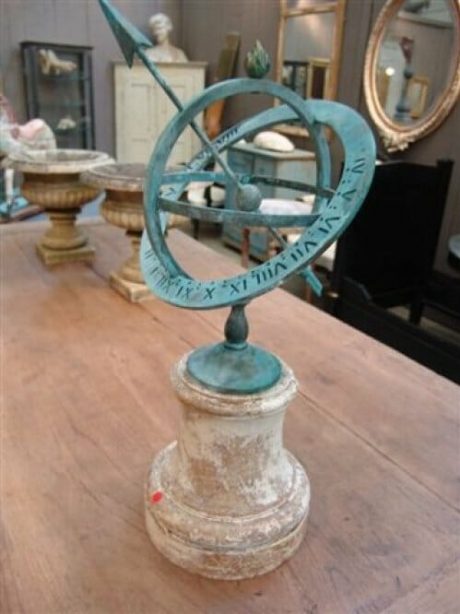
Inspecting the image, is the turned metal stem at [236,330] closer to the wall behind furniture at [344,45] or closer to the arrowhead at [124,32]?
the arrowhead at [124,32]

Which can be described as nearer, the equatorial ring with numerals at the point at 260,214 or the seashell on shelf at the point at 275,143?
the equatorial ring with numerals at the point at 260,214

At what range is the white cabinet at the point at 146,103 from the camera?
13.8 ft

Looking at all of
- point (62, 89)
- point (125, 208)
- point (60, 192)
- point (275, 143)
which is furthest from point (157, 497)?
point (62, 89)

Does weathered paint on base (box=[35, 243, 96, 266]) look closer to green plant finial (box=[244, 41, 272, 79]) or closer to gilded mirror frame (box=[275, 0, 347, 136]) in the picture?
green plant finial (box=[244, 41, 272, 79])

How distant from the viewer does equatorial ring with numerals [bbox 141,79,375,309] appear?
49 cm

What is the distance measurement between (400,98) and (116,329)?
2.18 meters

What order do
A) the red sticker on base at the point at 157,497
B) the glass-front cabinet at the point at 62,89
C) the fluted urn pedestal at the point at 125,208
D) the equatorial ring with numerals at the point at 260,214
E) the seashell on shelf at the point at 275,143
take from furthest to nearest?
the glass-front cabinet at the point at 62,89 < the seashell on shelf at the point at 275,143 < the fluted urn pedestal at the point at 125,208 < the red sticker on base at the point at 157,497 < the equatorial ring with numerals at the point at 260,214

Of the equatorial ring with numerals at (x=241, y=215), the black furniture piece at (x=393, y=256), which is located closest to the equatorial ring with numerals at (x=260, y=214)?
the equatorial ring with numerals at (x=241, y=215)

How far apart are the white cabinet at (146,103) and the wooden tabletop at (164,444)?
10.9 feet

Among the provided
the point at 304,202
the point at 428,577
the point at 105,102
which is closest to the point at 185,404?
the point at 428,577

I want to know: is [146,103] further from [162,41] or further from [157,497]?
[157,497]

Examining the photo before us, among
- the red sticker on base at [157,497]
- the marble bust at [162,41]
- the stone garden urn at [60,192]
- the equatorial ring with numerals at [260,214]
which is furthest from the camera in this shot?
the marble bust at [162,41]

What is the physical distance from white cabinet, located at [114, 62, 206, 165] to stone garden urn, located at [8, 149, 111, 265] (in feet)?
9.22

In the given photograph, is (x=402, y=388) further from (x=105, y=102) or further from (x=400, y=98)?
(x=105, y=102)
